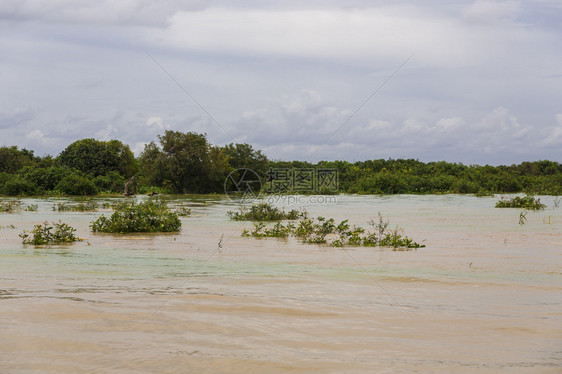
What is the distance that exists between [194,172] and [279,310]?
41261mm

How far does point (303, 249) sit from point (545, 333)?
6.89 m

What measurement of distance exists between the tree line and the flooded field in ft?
105

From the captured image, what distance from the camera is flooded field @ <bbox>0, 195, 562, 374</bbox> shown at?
4496mm

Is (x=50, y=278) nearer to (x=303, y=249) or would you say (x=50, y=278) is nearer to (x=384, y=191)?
(x=303, y=249)

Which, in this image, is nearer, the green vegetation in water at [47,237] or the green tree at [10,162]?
the green vegetation in water at [47,237]

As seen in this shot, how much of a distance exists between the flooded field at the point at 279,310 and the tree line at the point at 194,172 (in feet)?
105

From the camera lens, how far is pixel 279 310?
6.12m

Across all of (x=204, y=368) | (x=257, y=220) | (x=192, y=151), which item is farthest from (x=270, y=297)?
(x=192, y=151)

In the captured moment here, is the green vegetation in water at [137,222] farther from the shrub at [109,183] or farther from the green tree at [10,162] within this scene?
the green tree at [10,162]

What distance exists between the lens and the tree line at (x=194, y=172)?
135 ft

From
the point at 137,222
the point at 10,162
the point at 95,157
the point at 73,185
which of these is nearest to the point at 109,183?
the point at 95,157

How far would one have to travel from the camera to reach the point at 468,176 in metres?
54.4

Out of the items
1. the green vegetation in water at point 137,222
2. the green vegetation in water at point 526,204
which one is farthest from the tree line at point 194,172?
the green vegetation in water at point 137,222

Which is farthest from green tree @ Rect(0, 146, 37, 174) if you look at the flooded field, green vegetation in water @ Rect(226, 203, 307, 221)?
the flooded field
